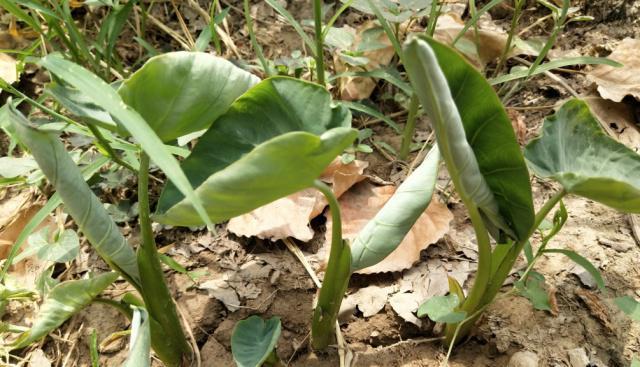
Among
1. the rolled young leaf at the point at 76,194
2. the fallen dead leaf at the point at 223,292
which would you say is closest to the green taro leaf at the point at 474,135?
the rolled young leaf at the point at 76,194

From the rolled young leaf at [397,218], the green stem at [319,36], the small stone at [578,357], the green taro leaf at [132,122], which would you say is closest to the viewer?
the green taro leaf at [132,122]

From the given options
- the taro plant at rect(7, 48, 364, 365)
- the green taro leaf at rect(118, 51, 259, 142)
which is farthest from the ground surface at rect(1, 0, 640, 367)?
the green taro leaf at rect(118, 51, 259, 142)

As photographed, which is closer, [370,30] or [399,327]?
Result: [399,327]

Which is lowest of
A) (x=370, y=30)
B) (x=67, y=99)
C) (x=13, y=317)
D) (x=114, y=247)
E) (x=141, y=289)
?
(x=13, y=317)

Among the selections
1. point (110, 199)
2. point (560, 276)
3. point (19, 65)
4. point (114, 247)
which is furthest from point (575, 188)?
point (19, 65)

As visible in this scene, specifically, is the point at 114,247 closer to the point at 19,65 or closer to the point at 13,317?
the point at 13,317

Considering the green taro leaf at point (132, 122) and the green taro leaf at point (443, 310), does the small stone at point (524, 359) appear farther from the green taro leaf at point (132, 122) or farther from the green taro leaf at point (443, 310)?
the green taro leaf at point (132, 122)
